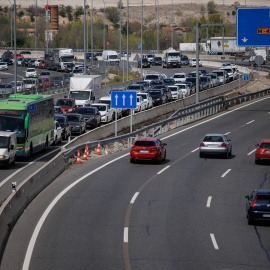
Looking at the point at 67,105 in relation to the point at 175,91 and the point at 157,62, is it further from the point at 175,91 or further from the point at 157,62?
the point at 157,62

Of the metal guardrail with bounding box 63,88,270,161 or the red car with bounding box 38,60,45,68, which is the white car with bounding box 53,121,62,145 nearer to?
the metal guardrail with bounding box 63,88,270,161

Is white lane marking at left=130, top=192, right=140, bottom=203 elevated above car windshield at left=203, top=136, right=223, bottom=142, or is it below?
below

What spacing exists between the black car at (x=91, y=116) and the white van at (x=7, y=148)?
15454 millimetres

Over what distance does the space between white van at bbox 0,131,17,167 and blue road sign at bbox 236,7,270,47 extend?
2561 centimetres

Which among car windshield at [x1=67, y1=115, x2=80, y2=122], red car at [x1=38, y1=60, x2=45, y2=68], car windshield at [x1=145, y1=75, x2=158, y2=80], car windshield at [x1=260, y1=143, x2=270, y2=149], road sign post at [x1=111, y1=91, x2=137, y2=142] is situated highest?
red car at [x1=38, y1=60, x2=45, y2=68]

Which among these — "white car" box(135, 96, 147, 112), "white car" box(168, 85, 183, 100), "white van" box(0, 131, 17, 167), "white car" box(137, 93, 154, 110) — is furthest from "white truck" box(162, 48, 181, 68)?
"white van" box(0, 131, 17, 167)

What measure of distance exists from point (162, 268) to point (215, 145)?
797 inches

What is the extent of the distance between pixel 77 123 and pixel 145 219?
76.8ft

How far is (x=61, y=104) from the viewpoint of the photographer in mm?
53719

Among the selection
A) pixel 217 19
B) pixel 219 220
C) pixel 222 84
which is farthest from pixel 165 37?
pixel 219 220

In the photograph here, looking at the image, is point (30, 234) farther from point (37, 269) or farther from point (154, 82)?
point (154, 82)

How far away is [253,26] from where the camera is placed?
54.2m

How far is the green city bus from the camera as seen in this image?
3522 centimetres

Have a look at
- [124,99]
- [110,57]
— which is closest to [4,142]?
[124,99]
